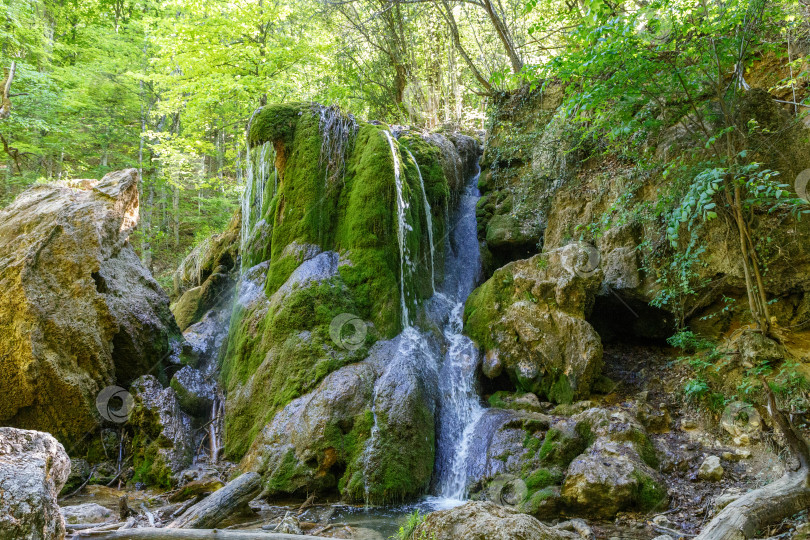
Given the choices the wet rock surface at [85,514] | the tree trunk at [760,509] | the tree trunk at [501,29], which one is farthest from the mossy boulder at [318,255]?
the tree trunk at [760,509]

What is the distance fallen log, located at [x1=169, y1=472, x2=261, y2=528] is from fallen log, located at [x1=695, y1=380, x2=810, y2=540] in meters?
4.02

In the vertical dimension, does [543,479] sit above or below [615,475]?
below


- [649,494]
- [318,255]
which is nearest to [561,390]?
[649,494]

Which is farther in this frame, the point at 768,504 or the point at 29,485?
the point at 768,504

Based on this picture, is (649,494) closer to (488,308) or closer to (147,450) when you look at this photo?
(488,308)

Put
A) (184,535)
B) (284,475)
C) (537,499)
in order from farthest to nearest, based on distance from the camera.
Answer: (284,475) < (537,499) < (184,535)

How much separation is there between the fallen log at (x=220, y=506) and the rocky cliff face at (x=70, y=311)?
337 cm

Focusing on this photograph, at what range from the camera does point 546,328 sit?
269 inches

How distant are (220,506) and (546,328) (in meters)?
4.88

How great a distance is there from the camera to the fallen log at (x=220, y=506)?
422cm

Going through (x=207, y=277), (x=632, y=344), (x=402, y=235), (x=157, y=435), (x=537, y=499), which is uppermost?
(x=402, y=235)

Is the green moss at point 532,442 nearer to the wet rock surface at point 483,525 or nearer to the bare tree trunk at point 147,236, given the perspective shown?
the wet rock surface at point 483,525

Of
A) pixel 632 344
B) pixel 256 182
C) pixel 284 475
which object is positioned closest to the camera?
pixel 284 475

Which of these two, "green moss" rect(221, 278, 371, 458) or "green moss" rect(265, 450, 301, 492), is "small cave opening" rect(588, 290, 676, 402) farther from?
"green moss" rect(265, 450, 301, 492)
